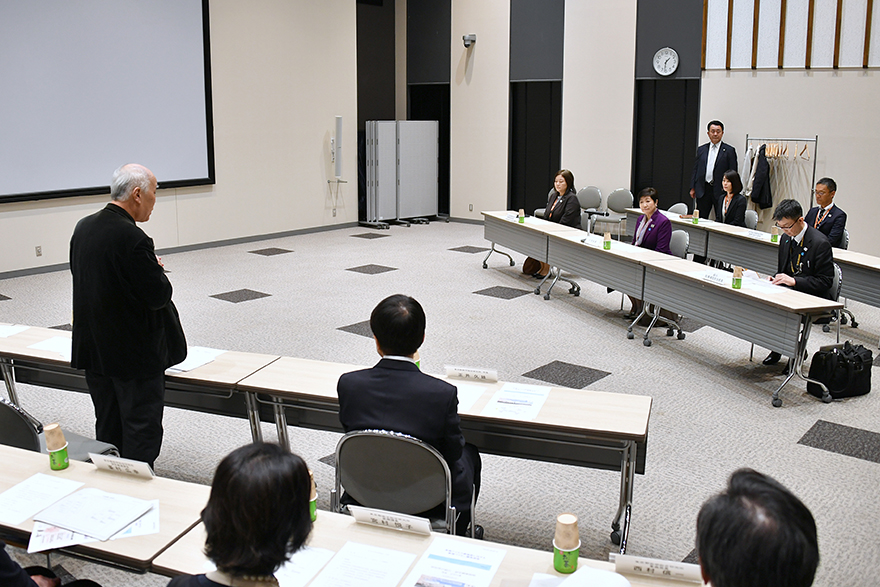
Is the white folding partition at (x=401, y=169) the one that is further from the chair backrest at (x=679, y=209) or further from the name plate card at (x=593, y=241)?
the name plate card at (x=593, y=241)

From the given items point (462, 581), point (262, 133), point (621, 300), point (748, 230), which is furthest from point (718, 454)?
point (262, 133)

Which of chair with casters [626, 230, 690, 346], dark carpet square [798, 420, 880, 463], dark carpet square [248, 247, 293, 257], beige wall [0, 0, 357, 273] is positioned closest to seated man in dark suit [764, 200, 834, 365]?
chair with casters [626, 230, 690, 346]

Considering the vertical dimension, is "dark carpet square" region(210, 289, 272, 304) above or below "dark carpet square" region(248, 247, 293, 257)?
below

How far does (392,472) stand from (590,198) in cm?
890

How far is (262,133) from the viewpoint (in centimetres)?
1075

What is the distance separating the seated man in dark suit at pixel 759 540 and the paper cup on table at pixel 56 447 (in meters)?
2.06

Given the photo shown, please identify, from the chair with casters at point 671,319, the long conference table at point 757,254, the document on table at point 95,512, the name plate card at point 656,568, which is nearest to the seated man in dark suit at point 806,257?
the long conference table at point 757,254

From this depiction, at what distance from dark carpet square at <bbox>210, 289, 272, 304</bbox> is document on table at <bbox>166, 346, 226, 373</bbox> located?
12.1ft

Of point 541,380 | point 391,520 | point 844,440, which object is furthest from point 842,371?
point 391,520

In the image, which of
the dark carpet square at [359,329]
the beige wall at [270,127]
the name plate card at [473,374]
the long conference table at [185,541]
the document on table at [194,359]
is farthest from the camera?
the beige wall at [270,127]

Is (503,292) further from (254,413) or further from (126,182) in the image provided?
(126,182)

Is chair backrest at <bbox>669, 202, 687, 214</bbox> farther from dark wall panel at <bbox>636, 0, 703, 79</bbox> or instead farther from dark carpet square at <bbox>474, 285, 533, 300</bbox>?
dark carpet square at <bbox>474, 285, 533, 300</bbox>

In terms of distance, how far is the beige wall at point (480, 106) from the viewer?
1196 centimetres

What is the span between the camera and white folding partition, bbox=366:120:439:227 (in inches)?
473
